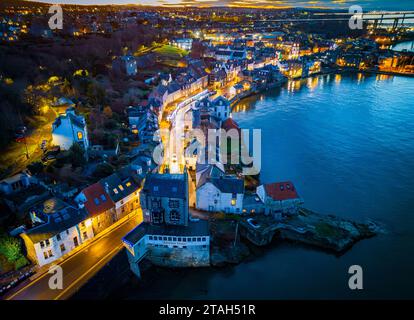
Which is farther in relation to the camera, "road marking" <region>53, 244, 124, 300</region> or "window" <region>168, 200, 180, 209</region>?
"window" <region>168, 200, 180, 209</region>

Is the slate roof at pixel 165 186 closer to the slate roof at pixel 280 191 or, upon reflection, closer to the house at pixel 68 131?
the slate roof at pixel 280 191

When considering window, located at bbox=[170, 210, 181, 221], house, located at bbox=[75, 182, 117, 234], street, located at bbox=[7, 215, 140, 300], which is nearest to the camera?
street, located at bbox=[7, 215, 140, 300]

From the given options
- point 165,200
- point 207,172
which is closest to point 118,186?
point 165,200

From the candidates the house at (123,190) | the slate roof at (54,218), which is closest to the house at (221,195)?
the house at (123,190)

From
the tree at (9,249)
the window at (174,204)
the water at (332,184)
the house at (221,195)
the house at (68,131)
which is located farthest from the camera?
the house at (68,131)

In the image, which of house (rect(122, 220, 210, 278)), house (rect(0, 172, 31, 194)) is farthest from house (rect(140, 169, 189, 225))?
house (rect(0, 172, 31, 194))

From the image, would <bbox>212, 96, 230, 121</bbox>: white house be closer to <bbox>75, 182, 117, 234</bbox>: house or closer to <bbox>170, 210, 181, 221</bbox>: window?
<bbox>170, 210, 181, 221</bbox>: window

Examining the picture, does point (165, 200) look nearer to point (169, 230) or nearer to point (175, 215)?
point (175, 215)
